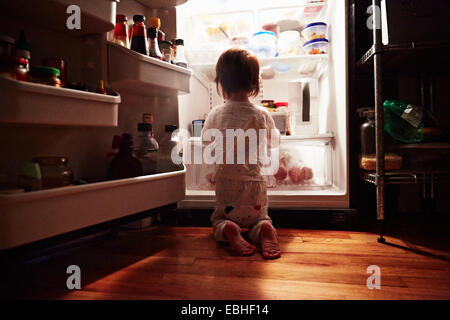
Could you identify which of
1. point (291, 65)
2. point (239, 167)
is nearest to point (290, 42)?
point (291, 65)

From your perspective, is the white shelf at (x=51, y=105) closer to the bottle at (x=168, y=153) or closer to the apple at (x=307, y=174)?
the bottle at (x=168, y=153)

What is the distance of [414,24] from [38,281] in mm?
1584

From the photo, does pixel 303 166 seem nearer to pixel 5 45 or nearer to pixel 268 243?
pixel 268 243

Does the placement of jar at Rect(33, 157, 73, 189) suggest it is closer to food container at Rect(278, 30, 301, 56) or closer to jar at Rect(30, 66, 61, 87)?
jar at Rect(30, 66, 61, 87)

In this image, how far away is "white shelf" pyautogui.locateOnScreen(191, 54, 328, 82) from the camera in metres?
1.45

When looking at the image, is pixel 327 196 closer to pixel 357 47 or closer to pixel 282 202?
pixel 282 202

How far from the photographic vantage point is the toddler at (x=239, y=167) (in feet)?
3.69

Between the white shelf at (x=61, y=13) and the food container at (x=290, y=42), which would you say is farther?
the food container at (x=290, y=42)

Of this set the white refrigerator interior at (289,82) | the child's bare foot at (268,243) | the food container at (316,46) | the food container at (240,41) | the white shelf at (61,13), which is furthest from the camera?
the food container at (240,41)

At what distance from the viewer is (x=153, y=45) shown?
3.72 ft

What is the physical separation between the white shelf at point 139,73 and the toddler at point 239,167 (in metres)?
0.20

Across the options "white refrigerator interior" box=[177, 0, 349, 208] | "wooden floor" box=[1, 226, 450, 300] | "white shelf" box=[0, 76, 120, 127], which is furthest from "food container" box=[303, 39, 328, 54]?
"white shelf" box=[0, 76, 120, 127]

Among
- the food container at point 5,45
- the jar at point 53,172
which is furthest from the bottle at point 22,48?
the jar at point 53,172
